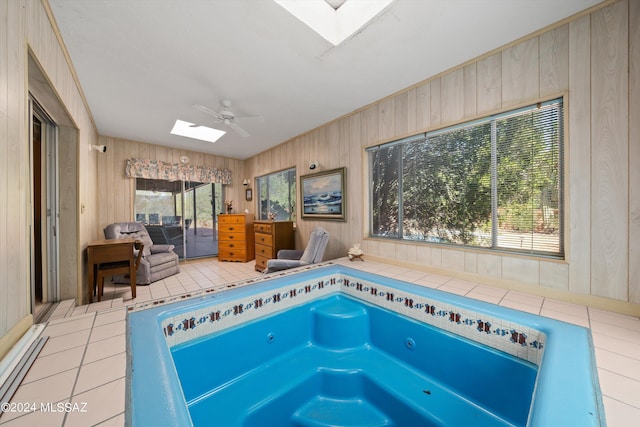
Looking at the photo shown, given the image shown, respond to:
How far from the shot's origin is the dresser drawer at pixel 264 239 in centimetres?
412

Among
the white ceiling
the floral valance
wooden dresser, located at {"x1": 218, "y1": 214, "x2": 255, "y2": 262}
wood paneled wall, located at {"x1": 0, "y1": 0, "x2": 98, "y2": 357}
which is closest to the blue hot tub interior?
wood paneled wall, located at {"x1": 0, "y1": 0, "x2": 98, "y2": 357}

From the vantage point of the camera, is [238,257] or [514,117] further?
[238,257]

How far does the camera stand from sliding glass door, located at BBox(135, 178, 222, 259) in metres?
4.81

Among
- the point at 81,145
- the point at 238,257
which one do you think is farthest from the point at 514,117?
the point at 238,257

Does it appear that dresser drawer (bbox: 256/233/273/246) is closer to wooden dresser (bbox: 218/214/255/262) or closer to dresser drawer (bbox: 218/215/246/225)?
wooden dresser (bbox: 218/214/255/262)

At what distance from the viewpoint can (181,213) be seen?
520 centimetres

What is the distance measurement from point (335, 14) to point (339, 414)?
2946 millimetres

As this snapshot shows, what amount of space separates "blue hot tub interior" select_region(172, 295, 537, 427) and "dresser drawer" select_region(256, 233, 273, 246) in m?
2.24

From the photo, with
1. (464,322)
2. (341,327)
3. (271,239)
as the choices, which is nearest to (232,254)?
(271,239)

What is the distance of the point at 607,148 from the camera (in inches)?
61.2

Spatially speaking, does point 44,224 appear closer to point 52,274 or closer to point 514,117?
point 52,274

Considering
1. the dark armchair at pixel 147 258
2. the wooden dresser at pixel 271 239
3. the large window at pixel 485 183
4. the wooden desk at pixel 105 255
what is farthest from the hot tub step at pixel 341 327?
the dark armchair at pixel 147 258

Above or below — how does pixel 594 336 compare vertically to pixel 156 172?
below

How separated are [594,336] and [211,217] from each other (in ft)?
19.9
